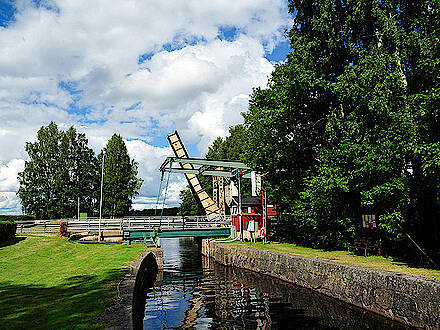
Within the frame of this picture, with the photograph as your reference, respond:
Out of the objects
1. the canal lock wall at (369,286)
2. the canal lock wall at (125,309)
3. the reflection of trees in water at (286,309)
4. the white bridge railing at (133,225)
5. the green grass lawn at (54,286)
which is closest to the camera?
the canal lock wall at (125,309)

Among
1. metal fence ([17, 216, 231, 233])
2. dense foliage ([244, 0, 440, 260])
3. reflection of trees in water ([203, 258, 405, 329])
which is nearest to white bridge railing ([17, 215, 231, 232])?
metal fence ([17, 216, 231, 233])

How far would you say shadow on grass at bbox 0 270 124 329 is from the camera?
775cm

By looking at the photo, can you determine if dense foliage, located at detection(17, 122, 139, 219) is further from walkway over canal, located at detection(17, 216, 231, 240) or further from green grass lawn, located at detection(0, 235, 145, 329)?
green grass lawn, located at detection(0, 235, 145, 329)

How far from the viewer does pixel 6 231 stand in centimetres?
2608

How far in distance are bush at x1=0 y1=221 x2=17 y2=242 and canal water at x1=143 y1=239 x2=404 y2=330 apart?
13.6m

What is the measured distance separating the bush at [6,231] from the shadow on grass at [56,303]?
47.8ft

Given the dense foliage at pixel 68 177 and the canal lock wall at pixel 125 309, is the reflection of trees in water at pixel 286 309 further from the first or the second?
the dense foliage at pixel 68 177

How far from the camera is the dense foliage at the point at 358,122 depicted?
15.3m

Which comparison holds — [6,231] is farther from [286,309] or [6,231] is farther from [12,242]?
[286,309]

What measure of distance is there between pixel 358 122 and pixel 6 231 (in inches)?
1019

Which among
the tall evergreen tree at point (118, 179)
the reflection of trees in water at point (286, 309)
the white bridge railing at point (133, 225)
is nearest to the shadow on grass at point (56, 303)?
the reflection of trees in water at point (286, 309)

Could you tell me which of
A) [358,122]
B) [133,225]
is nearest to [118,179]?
[133,225]

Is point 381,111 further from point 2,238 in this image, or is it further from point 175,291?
point 2,238

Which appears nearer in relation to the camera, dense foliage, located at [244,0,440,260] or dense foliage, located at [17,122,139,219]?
dense foliage, located at [244,0,440,260]
